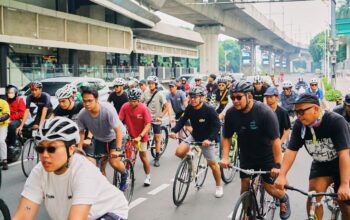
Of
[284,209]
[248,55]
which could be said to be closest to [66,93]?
[284,209]

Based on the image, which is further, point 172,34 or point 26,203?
point 172,34

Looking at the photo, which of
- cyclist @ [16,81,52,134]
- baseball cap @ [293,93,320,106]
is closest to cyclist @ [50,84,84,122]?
cyclist @ [16,81,52,134]

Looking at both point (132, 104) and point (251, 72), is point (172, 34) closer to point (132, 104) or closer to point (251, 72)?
point (132, 104)

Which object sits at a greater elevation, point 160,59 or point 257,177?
point 160,59

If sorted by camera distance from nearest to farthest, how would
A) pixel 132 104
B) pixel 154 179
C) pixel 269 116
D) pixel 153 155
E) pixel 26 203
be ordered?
pixel 26 203, pixel 269 116, pixel 132 104, pixel 154 179, pixel 153 155

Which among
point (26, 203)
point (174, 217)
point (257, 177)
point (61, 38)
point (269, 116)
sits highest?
point (61, 38)

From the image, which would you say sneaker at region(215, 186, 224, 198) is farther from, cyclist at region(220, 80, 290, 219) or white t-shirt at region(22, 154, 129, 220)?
white t-shirt at region(22, 154, 129, 220)

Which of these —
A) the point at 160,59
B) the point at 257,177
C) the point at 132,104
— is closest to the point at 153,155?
the point at 132,104

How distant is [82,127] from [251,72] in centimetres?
8635

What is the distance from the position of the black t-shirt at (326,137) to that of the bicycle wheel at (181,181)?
277cm

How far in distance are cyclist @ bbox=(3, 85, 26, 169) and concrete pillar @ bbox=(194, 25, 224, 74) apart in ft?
161

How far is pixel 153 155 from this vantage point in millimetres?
11203

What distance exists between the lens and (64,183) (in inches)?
116

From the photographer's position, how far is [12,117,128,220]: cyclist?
2.89m
